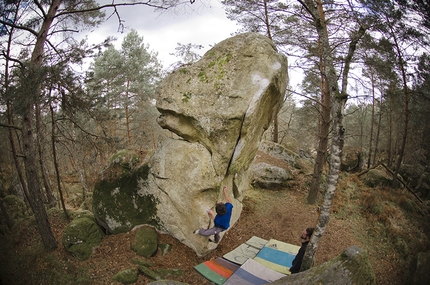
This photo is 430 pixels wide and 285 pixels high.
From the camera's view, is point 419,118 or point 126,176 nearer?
point 126,176

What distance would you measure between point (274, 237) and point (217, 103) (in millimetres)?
5029

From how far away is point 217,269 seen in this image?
623 centimetres

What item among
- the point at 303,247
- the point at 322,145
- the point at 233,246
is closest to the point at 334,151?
the point at 303,247

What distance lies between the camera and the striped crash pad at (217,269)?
230 inches

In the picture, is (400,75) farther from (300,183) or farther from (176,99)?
(176,99)

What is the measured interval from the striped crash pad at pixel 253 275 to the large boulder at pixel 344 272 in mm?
1897

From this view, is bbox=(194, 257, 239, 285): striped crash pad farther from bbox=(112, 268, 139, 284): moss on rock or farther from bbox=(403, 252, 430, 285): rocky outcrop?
bbox=(403, 252, 430, 285): rocky outcrop

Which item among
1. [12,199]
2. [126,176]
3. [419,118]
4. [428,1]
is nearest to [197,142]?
[126,176]

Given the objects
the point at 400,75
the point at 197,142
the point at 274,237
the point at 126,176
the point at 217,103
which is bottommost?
the point at 274,237

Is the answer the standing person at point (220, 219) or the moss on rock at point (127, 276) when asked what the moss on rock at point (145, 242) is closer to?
the moss on rock at point (127, 276)

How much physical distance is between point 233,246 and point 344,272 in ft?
14.5

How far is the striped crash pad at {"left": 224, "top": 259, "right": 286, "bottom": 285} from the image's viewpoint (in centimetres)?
560

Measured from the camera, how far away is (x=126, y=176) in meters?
7.46

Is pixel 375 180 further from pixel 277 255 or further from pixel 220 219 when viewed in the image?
pixel 220 219
